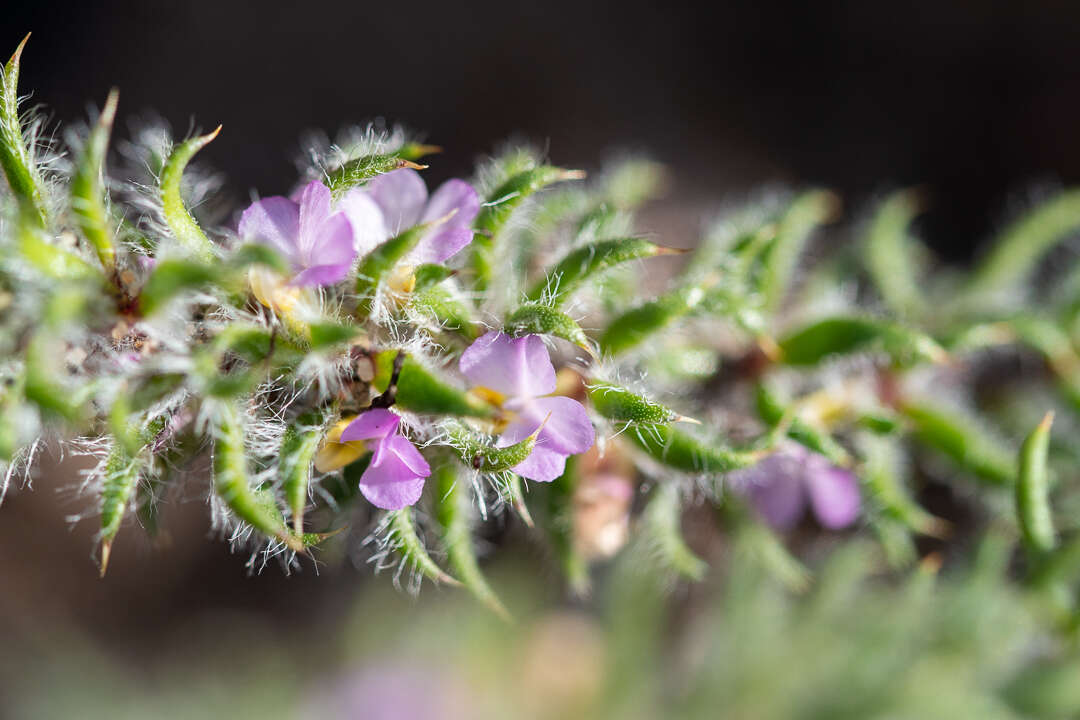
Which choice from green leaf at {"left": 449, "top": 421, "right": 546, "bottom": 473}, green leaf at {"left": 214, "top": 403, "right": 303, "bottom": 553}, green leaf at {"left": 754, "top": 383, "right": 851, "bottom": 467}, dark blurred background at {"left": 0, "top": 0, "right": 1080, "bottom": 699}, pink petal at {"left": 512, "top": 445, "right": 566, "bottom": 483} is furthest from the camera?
dark blurred background at {"left": 0, "top": 0, "right": 1080, "bottom": 699}

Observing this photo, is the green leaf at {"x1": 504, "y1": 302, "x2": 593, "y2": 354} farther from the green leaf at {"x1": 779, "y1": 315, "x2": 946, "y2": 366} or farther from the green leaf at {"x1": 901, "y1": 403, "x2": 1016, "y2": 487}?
the green leaf at {"x1": 901, "y1": 403, "x2": 1016, "y2": 487}

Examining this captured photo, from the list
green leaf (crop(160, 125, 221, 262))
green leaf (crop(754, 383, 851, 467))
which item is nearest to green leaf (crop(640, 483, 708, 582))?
green leaf (crop(754, 383, 851, 467))

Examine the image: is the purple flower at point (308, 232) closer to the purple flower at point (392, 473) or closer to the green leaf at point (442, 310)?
the green leaf at point (442, 310)

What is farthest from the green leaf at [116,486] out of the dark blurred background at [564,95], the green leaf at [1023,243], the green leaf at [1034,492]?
the dark blurred background at [564,95]

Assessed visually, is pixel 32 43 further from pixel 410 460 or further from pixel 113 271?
pixel 410 460

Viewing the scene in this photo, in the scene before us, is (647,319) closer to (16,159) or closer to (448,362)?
(448,362)
